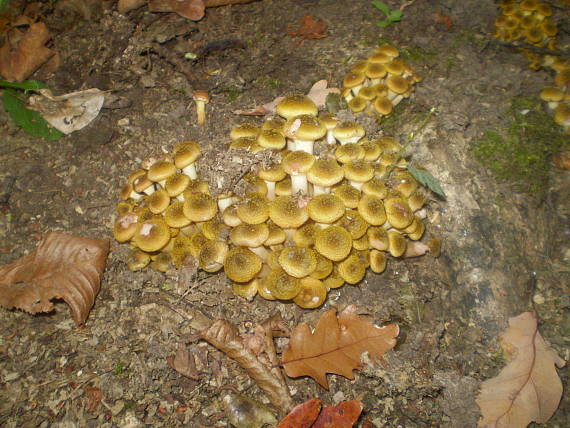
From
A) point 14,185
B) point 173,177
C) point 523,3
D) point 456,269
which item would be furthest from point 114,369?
point 523,3

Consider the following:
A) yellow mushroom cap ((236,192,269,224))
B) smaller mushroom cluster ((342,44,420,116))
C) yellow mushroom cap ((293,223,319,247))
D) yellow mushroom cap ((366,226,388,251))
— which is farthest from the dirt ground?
yellow mushroom cap ((236,192,269,224))

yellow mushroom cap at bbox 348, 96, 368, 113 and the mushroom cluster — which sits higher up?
yellow mushroom cap at bbox 348, 96, 368, 113

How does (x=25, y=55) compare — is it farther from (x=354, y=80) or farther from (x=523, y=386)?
(x=523, y=386)

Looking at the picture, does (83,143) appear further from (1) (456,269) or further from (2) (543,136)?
(2) (543,136)

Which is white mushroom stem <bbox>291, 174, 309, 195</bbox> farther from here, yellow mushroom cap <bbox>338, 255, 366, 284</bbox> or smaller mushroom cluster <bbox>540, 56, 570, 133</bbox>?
smaller mushroom cluster <bbox>540, 56, 570, 133</bbox>

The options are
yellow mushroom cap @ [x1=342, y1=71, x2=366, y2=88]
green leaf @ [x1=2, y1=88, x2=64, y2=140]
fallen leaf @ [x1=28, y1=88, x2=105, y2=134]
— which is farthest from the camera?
fallen leaf @ [x1=28, y1=88, x2=105, y2=134]

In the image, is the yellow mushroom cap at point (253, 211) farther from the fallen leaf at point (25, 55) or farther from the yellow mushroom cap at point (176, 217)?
the fallen leaf at point (25, 55)

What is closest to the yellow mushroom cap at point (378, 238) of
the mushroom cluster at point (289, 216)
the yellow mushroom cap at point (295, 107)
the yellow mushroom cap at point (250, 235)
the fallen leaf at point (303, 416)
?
the mushroom cluster at point (289, 216)
